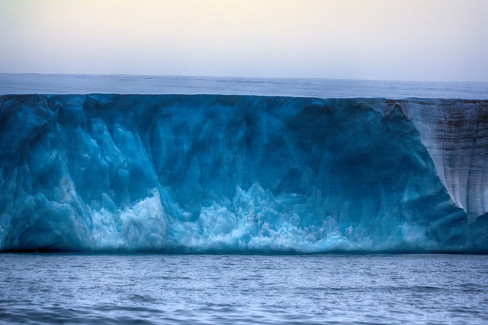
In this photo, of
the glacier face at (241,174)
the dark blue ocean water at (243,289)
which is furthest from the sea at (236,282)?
the glacier face at (241,174)

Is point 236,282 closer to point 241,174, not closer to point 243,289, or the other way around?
point 243,289

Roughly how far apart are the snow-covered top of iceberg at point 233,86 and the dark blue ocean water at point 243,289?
2672mm

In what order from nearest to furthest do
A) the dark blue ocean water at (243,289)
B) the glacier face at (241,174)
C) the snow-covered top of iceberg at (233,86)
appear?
the dark blue ocean water at (243,289), the glacier face at (241,174), the snow-covered top of iceberg at (233,86)

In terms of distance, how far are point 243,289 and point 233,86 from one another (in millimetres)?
5161

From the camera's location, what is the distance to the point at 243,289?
1041 centimetres

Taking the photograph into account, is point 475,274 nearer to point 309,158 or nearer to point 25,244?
point 309,158

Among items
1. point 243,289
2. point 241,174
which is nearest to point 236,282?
point 243,289

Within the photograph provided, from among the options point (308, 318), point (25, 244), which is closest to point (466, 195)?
point (308, 318)

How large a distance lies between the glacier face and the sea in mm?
329

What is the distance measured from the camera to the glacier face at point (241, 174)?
41.5ft

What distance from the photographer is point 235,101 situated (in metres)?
13.6

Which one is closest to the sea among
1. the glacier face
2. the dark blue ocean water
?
the dark blue ocean water

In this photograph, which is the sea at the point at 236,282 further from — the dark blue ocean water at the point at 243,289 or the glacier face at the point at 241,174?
the glacier face at the point at 241,174

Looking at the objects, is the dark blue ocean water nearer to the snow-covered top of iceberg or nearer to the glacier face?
the glacier face
